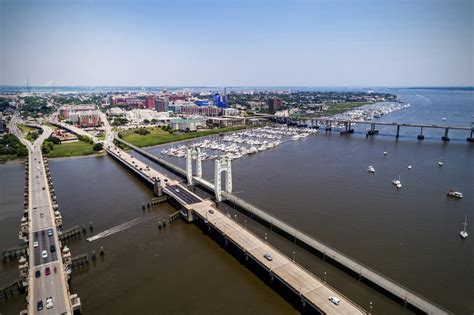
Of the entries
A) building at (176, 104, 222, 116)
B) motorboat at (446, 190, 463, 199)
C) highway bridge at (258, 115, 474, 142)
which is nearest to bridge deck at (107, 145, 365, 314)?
motorboat at (446, 190, 463, 199)

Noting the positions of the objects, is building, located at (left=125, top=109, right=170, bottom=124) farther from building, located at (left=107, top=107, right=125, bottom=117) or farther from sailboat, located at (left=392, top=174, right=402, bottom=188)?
sailboat, located at (left=392, top=174, right=402, bottom=188)

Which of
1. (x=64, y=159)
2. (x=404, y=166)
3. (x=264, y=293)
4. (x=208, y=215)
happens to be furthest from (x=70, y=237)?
(x=404, y=166)

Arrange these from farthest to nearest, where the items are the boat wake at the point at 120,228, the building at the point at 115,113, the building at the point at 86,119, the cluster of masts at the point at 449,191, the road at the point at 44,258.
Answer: the building at the point at 115,113 → the building at the point at 86,119 → the boat wake at the point at 120,228 → the cluster of masts at the point at 449,191 → the road at the point at 44,258

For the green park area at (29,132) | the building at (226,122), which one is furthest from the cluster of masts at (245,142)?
the green park area at (29,132)

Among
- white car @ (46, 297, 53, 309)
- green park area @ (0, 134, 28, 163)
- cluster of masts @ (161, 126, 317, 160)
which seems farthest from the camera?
cluster of masts @ (161, 126, 317, 160)

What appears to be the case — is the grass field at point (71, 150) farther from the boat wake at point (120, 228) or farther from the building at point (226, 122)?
the building at point (226, 122)

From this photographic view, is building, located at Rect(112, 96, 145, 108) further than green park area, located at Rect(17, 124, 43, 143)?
Yes
